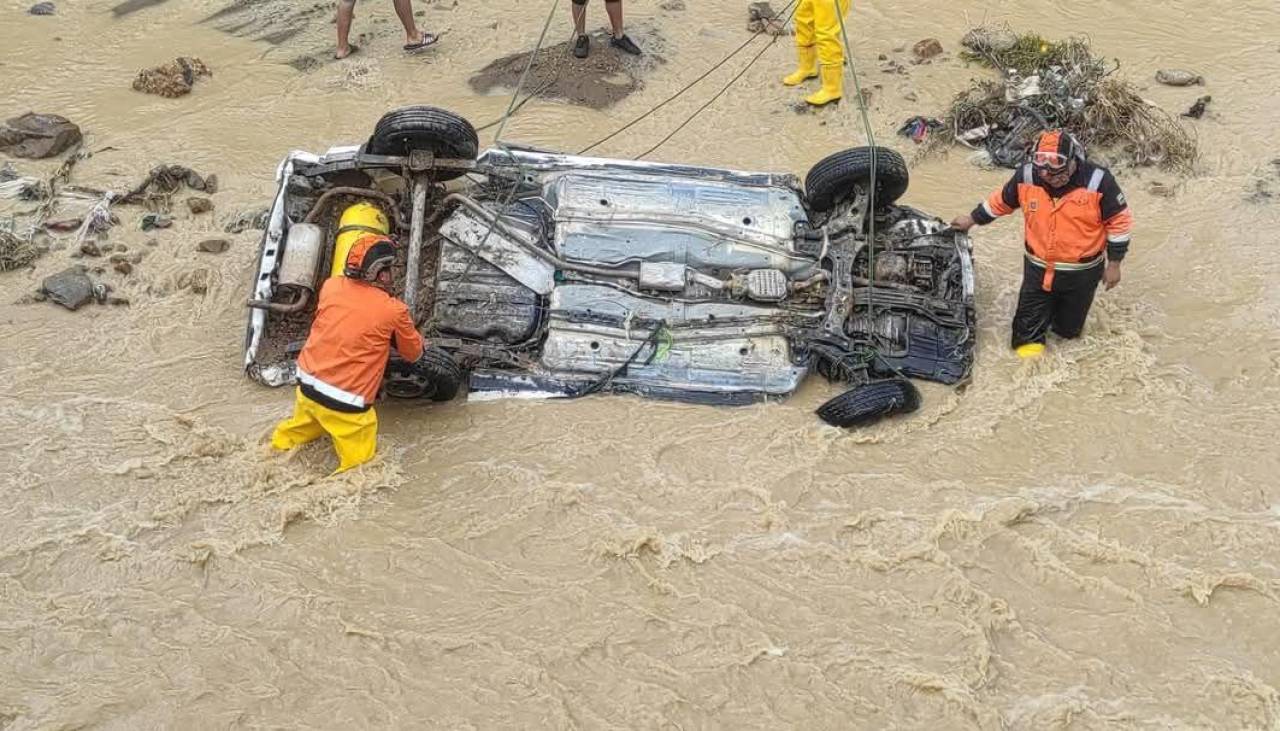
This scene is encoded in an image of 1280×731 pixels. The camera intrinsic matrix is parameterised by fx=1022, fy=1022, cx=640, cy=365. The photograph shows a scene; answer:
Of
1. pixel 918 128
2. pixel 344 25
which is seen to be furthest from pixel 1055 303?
pixel 344 25

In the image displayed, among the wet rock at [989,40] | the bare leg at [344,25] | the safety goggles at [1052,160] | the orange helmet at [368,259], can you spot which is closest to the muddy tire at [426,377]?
the orange helmet at [368,259]

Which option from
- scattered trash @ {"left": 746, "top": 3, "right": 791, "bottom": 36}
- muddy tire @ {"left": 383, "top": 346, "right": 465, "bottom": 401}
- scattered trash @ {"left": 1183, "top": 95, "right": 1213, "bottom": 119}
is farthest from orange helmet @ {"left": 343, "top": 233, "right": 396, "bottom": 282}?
scattered trash @ {"left": 1183, "top": 95, "right": 1213, "bottom": 119}

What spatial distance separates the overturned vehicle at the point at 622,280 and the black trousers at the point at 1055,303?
0.37 meters

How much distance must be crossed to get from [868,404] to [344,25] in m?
7.21

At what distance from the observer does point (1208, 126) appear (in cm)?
→ 913

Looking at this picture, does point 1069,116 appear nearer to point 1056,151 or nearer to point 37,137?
point 1056,151

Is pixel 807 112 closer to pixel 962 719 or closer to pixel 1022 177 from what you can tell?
pixel 1022 177

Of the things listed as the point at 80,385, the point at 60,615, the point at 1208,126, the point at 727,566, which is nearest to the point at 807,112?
the point at 1208,126

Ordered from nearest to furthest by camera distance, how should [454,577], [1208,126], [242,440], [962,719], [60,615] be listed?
1. [962,719]
2. [60,615]
3. [454,577]
4. [242,440]
5. [1208,126]

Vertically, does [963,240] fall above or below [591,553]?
above

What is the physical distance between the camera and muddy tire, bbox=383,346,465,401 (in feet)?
18.1

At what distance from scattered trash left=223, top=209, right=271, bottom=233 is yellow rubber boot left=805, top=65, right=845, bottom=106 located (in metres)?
5.00

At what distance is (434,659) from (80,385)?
3.22m

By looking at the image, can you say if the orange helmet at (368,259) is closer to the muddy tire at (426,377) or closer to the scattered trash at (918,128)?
the muddy tire at (426,377)
